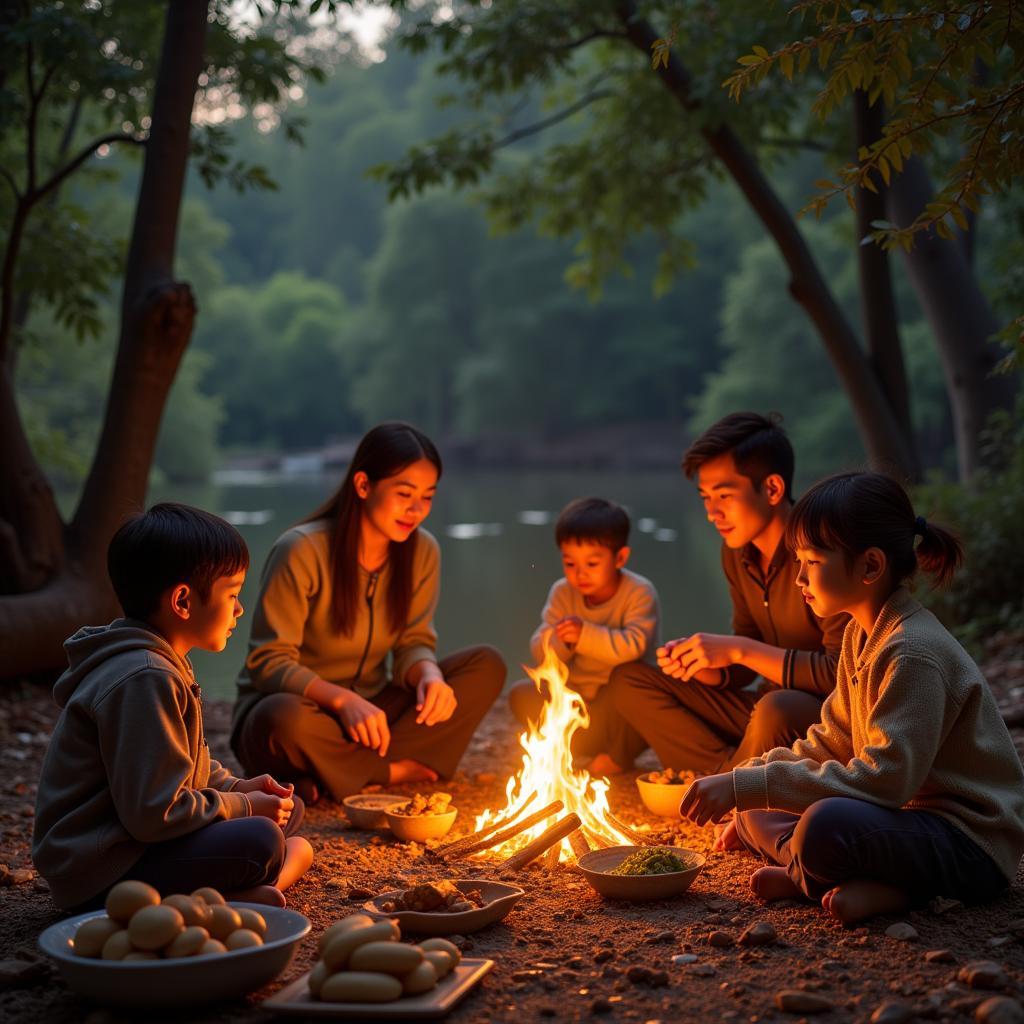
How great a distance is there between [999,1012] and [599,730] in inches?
111

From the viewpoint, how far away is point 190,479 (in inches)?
1427

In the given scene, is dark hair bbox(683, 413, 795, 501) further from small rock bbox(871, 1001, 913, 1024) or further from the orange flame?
small rock bbox(871, 1001, 913, 1024)

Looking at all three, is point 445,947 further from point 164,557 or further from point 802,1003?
point 164,557

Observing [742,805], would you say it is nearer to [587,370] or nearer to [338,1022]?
[338,1022]

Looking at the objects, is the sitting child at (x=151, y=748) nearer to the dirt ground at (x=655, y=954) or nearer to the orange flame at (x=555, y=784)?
the dirt ground at (x=655, y=954)

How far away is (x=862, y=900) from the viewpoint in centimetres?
305

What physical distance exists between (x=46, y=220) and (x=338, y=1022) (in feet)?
21.6

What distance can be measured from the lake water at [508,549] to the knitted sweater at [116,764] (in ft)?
15.2

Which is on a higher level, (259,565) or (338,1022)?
(259,565)

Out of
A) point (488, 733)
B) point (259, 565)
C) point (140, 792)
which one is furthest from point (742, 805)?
point (259, 565)

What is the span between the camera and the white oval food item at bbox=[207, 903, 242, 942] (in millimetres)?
2633

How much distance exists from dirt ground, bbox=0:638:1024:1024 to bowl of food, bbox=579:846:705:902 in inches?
1.7

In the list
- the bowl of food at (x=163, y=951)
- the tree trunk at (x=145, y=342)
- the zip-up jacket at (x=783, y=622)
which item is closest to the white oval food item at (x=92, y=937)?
the bowl of food at (x=163, y=951)

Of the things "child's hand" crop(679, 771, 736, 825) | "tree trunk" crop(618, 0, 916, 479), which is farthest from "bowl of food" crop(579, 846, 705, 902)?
"tree trunk" crop(618, 0, 916, 479)
